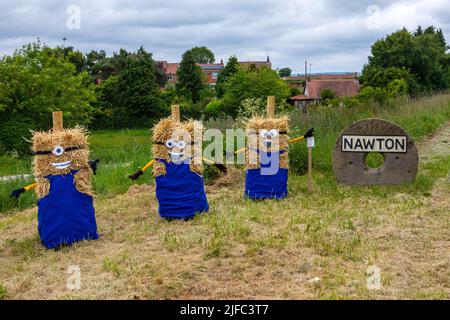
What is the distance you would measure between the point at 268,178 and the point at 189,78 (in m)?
38.3

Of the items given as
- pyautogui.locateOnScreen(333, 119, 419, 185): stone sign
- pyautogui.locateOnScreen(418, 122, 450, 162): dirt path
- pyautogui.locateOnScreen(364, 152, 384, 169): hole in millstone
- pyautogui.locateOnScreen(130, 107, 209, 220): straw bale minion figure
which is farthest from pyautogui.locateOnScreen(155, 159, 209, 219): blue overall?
pyautogui.locateOnScreen(418, 122, 450, 162): dirt path

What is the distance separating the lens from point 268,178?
777 centimetres

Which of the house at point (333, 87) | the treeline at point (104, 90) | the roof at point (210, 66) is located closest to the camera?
the treeline at point (104, 90)

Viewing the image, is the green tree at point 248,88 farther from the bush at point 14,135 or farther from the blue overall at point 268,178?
the blue overall at point 268,178

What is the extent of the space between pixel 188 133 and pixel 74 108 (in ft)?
71.5

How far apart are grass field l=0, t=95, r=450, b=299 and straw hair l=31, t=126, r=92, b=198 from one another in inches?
26.0

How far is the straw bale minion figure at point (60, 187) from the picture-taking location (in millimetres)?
5867

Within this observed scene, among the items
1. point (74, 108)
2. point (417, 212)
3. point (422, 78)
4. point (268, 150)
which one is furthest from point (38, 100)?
point (422, 78)

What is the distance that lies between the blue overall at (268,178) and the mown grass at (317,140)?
203 centimetres

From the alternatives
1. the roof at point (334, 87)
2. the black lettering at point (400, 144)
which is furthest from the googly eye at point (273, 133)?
the roof at point (334, 87)

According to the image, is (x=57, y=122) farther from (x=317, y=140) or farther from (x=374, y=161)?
(x=317, y=140)

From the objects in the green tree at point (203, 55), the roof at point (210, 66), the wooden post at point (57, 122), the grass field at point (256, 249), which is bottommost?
the grass field at point (256, 249)

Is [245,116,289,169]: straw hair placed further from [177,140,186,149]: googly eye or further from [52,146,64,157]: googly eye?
[52,146,64,157]: googly eye

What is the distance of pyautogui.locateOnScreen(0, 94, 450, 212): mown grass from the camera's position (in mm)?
9414
